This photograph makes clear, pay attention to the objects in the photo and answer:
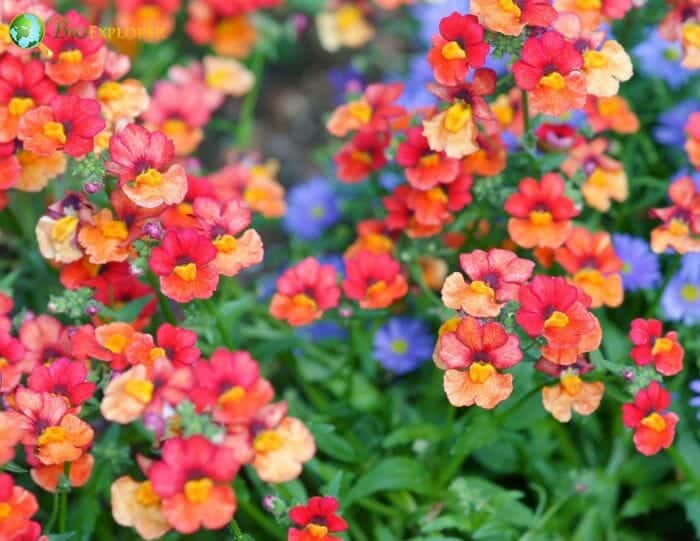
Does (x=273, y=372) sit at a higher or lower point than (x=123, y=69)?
lower

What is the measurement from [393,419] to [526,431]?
397mm

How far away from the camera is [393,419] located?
9.98 feet

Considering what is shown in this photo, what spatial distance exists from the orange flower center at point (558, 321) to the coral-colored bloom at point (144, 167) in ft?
2.89

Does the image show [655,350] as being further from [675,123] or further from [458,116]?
[675,123]

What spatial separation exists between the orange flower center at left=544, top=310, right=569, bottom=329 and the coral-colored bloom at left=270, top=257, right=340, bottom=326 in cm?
65

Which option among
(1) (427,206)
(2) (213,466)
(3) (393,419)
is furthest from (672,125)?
(2) (213,466)

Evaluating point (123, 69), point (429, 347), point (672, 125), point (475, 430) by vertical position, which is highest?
point (123, 69)

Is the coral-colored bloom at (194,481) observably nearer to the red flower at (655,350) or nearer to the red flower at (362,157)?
the red flower at (655,350)

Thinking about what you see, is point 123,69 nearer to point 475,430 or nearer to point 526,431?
point 475,430

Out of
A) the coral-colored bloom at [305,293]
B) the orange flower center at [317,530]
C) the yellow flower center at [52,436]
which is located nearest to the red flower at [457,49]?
the coral-colored bloom at [305,293]

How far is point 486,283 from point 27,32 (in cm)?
128

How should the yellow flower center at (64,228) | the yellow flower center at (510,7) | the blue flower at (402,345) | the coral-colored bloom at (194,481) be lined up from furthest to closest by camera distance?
1. the blue flower at (402,345)
2. the yellow flower center at (64,228)
3. the yellow flower center at (510,7)
4. the coral-colored bloom at (194,481)

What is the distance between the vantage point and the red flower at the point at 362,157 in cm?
301

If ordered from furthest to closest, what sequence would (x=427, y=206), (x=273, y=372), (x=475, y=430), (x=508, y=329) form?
1. (x=273, y=372)
2. (x=427, y=206)
3. (x=475, y=430)
4. (x=508, y=329)
